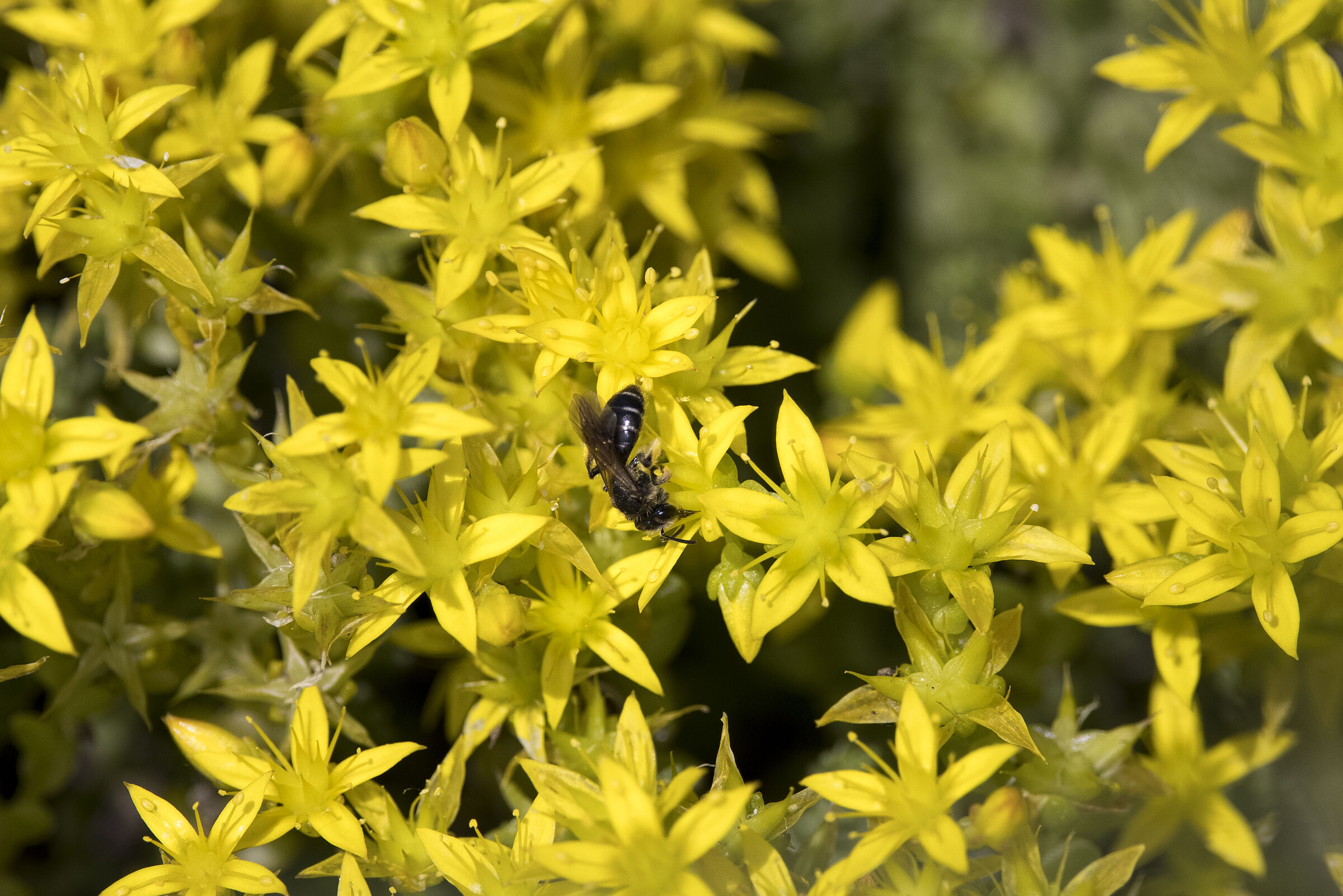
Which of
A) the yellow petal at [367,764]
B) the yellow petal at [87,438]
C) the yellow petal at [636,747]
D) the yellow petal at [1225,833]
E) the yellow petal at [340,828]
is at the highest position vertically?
the yellow petal at [87,438]

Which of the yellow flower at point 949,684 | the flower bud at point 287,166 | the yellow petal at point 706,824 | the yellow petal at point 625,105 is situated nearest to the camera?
the yellow petal at point 706,824

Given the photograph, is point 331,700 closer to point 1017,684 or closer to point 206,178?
point 206,178

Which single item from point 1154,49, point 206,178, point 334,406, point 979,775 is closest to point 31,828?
point 334,406

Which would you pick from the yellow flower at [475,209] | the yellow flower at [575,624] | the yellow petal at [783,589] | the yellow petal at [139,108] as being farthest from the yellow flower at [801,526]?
the yellow petal at [139,108]

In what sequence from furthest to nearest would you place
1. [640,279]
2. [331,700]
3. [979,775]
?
[640,279]
[331,700]
[979,775]

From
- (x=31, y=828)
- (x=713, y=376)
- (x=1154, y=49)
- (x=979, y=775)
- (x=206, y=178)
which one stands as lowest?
(x=31, y=828)

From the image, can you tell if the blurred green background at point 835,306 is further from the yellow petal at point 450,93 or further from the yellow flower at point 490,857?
the yellow flower at point 490,857

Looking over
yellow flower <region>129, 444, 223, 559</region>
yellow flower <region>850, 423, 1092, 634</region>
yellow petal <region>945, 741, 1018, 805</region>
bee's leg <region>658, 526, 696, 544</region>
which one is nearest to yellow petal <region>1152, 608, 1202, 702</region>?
yellow flower <region>850, 423, 1092, 634</region>
